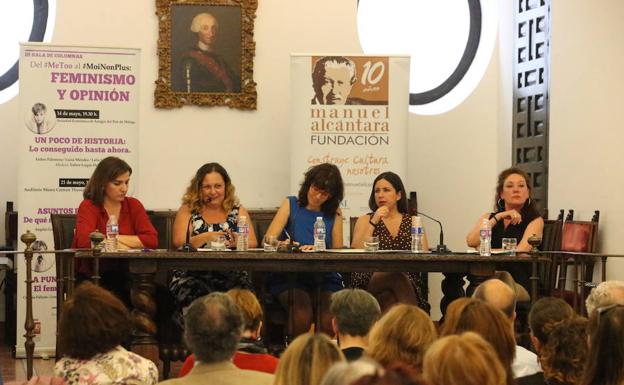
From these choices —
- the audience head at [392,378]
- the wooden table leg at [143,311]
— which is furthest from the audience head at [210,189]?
the audience head at [392,378]

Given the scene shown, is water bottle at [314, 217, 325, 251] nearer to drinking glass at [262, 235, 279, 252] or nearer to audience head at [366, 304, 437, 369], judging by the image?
drinking glass at [262, 235, 279, 252]

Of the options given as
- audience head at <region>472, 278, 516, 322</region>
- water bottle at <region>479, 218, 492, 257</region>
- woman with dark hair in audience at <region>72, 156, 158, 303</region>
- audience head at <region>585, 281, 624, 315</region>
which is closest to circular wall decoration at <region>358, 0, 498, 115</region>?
water bottle at <region>479, 218, 492, 257</region>

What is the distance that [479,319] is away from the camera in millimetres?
3387

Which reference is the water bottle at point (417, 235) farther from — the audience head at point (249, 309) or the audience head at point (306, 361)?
the audience head at point (306, 361)

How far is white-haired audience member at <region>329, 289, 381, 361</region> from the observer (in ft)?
12.6

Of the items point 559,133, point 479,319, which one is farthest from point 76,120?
point 479,319

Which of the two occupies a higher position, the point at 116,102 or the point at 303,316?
the point at 116,102

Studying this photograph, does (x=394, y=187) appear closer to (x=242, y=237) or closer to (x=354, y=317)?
(x=242, y=237)

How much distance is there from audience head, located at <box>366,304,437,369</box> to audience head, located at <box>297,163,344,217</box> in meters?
3.56

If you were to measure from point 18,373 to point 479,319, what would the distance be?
468 centimetres

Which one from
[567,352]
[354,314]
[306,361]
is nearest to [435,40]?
[354,314]

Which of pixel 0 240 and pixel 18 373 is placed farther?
pixel 0 240

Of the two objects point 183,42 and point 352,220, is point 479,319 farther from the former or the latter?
point 183,42

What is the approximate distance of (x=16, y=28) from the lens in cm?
951
